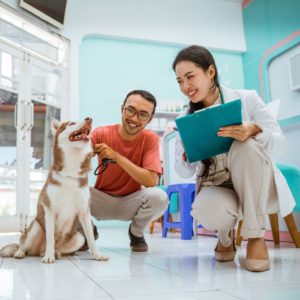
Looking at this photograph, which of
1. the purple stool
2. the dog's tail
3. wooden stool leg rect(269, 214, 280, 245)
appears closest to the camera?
the dog's tail

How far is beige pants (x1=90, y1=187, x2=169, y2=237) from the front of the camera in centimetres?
219

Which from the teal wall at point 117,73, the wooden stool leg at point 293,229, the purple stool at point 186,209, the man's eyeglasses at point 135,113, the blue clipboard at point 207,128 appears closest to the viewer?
the blue clipboard at point 207,128

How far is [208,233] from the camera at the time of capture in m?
3.52

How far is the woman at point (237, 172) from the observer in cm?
143

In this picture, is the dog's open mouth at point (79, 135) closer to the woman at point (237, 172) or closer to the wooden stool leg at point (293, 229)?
the woman at point (237, 172)

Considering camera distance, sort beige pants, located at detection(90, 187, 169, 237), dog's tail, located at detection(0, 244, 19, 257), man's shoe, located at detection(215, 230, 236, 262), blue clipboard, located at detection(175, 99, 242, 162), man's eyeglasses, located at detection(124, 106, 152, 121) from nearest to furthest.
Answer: blue clipboard, located at detection(175, 99, 242, 162) → man's shoe, located at detection(215, 230, 236, 262) → dog's tail, located at detection(0, 244, 19, 257) → man's eyeglasses, located at detection(124, 106, 152, 121) → beige pants, located at detection(90, 187, 169, 237)

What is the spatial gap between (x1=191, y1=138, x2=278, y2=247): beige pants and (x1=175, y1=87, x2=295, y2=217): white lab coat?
38 millimetres

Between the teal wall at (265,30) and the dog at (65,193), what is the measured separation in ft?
12.0

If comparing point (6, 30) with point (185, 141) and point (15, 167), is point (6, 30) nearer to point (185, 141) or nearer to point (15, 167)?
point (15, 167)

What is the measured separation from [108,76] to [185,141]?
13.8 ft

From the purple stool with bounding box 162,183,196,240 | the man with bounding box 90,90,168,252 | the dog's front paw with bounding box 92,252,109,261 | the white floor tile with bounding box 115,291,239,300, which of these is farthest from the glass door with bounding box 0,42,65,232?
the white floor tile with bounding box 115,291,239,300

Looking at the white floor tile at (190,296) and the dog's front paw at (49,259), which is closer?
the white floor tile at (190,296)

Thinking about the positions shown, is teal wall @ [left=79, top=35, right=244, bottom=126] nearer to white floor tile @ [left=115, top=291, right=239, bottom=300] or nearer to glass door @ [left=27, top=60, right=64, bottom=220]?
glass door @ [left=27, top=60, right=64, bottom=220]

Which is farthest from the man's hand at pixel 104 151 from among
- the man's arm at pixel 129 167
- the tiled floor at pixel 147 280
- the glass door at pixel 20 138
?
the glass door at pixel 20 138
